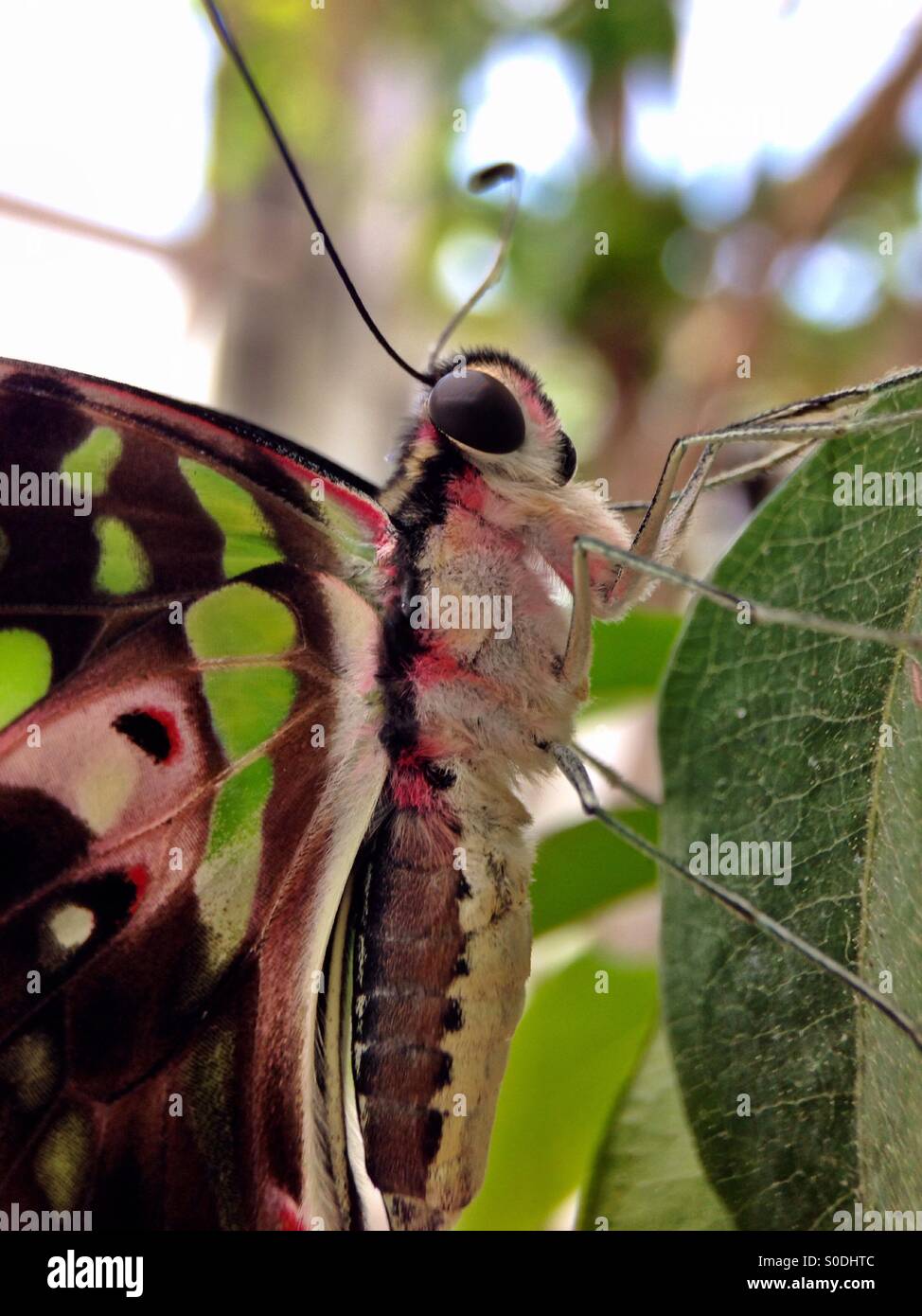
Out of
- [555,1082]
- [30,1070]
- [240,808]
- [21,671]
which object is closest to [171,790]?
[240,808]

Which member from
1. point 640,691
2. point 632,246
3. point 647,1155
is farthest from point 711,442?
point 632,246

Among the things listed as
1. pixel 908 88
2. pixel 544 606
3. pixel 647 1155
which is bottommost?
pixel 647 1155

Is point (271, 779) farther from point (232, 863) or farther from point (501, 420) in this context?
point (501, 420)

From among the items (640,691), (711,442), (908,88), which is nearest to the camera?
(711,442)

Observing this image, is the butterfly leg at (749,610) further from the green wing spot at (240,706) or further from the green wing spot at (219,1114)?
the green wing spot at (219,1114)

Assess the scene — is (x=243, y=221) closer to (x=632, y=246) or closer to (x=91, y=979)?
(x=632, y=246)

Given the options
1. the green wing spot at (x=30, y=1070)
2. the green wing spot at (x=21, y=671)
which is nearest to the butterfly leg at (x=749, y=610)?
the green wing spot at (x=21, y=671)

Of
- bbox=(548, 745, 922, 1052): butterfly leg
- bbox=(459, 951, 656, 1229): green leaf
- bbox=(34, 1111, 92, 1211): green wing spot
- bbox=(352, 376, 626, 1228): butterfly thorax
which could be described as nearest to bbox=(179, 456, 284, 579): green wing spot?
bbox=(352, 376, 626, 1228): butterfly thorax
